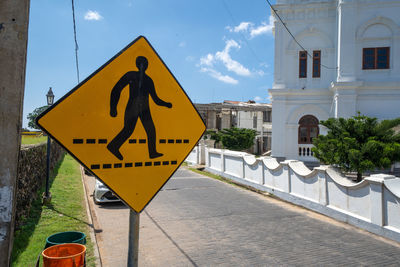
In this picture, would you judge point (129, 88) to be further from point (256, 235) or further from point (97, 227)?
point (97, 227)

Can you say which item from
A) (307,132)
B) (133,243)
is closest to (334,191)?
(133,243)

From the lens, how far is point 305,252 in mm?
6113

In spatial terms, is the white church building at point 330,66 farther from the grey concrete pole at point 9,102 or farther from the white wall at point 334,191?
the grey concrete pole at point 9,102

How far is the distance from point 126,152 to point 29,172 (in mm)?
7753

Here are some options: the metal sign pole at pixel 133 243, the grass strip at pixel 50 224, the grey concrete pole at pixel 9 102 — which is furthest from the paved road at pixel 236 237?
the grey concrete pole at pixel 9 102

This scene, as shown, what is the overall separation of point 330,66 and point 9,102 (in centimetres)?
2207

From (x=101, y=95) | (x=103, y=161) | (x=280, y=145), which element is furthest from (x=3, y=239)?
(x=280, y=145)

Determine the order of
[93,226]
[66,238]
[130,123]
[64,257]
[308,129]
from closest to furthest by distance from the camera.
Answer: [130,123]
[64,257]
[66,238]
[93,226]
[308,129]

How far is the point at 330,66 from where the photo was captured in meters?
21.0

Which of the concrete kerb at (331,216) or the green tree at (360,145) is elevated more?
the green tree at (360,145)

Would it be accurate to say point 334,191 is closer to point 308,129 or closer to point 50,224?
point 50,224

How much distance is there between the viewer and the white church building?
19281 millimetres

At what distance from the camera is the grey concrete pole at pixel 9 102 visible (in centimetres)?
197

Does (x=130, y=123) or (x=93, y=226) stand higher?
(x=130, y=123)
